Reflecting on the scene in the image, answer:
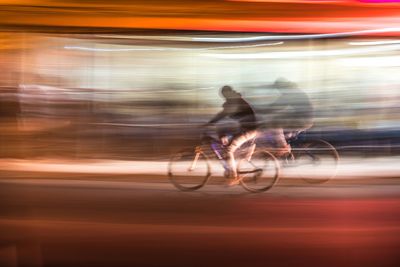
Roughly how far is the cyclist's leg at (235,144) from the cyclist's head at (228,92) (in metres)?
0.53

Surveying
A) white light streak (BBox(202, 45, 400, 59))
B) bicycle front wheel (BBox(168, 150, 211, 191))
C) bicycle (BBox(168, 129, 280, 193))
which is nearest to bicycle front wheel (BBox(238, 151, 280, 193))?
bicycle (BBox(168, 129, 280, 193))

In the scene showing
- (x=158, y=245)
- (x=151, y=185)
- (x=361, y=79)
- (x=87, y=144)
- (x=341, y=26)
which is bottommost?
(x=158, y=245)

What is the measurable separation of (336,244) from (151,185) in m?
2.23

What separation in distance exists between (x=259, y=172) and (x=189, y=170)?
2.56 feet

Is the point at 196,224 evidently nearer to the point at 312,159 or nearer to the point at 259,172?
the point at 259,172

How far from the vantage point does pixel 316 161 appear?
636 cm

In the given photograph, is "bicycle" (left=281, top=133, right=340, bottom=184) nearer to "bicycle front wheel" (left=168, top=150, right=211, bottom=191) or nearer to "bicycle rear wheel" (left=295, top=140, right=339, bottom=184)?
"bicycle rear wheel" (left=295, top=140, right=339, bottom=184)

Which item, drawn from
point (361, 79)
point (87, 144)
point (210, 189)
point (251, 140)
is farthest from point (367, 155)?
point (87, 144)

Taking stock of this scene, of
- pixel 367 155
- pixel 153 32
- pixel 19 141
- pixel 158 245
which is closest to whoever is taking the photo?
pixel 158 245

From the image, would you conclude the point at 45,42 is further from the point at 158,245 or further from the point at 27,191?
the point at 158,245

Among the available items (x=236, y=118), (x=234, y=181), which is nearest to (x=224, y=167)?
(x=234, y=181)

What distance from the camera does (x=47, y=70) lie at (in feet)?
18.9

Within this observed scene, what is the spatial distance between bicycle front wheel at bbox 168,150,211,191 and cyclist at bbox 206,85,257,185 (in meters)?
0.28

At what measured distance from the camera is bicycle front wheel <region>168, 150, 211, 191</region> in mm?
6227
